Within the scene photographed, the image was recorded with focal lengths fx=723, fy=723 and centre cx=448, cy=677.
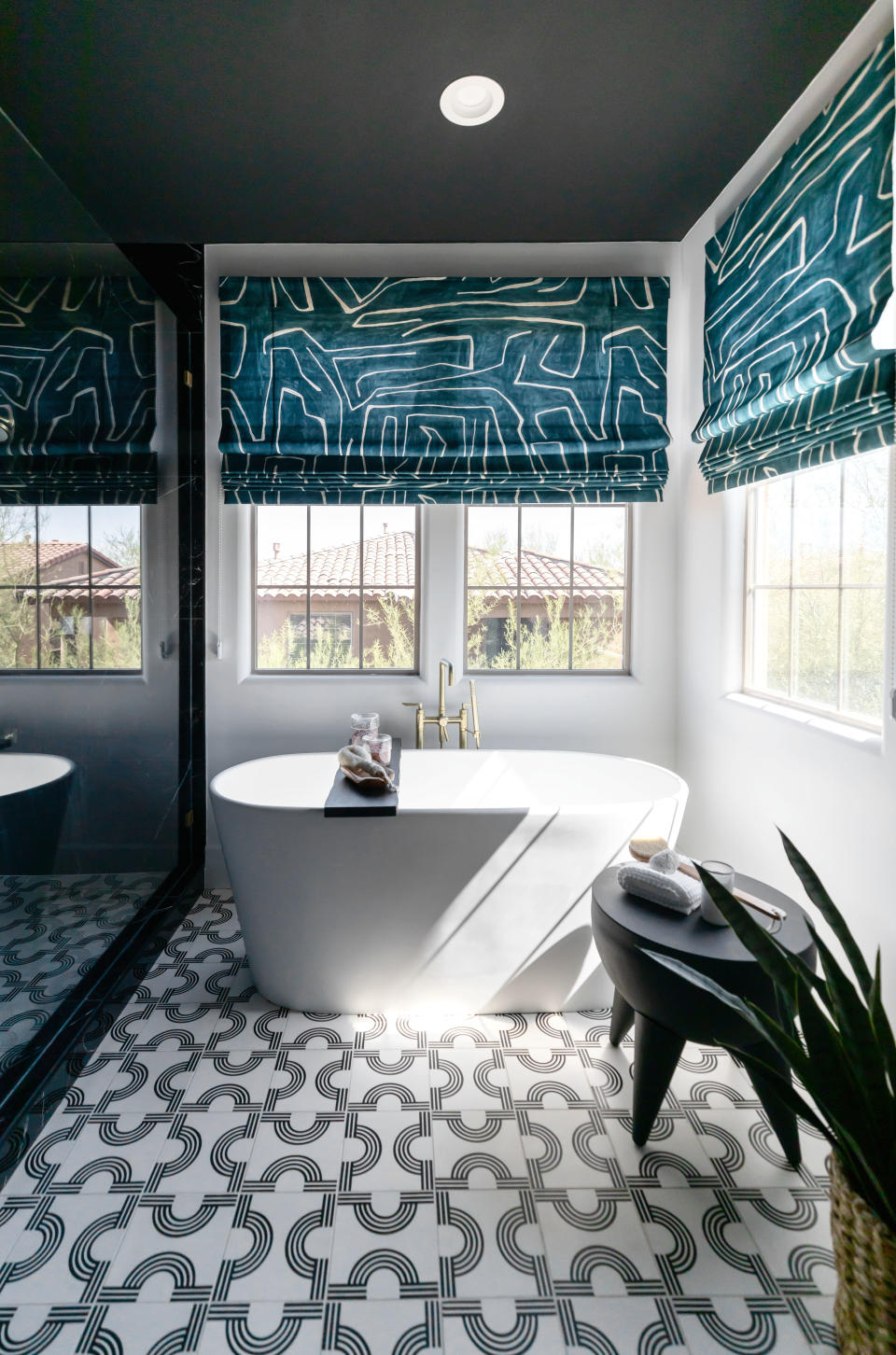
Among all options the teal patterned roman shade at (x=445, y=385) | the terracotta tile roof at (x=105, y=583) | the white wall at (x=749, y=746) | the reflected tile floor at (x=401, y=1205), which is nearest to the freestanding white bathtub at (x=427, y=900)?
the reflected tile floor at (x=401, y=1205)

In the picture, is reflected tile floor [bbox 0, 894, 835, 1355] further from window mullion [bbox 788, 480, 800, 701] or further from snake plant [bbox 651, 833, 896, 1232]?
window mullion [bbox 788, 480, 800, 701]

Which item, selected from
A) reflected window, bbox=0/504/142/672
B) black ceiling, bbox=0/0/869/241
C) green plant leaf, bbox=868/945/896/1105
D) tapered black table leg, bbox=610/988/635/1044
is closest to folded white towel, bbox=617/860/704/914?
tapered black table leg, bbox=610/988/635/1044

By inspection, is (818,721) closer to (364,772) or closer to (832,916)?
(832,916)

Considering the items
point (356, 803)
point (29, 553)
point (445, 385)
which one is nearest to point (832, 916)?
point (356, 803)

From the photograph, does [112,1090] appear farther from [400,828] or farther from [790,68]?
[790,68]

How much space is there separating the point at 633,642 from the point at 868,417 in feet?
5.19

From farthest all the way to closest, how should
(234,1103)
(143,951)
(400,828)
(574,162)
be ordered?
1. (143,951)
2. (574,162)
3. (400,828)
4. (234,1103)

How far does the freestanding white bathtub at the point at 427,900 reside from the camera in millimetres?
2168

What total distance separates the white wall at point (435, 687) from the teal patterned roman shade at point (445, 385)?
0.19 m

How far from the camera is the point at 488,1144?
1775 millimetres

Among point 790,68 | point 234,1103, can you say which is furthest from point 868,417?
point 234,1103

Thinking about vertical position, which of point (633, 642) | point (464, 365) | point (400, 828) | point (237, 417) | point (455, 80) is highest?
point (455, 80)

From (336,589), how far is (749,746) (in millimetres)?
1885

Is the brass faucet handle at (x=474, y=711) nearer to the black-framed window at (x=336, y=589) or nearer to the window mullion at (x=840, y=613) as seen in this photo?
the black-framed window at (x=336, y=589)
